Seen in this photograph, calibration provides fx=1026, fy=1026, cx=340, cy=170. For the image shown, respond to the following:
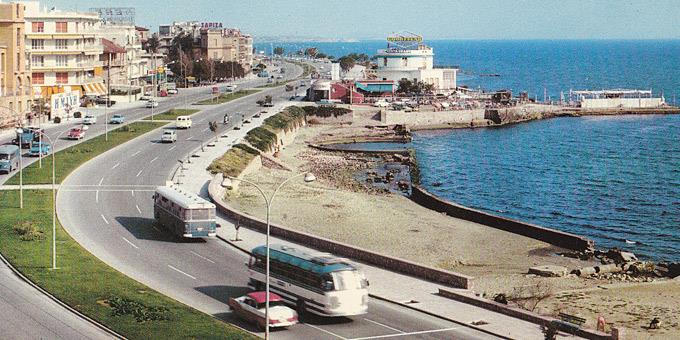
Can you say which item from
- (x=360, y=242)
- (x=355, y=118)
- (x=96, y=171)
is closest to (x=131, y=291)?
(x=360, y=242)

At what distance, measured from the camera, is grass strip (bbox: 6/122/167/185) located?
76312 mm

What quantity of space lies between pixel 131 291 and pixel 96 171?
1499 inches

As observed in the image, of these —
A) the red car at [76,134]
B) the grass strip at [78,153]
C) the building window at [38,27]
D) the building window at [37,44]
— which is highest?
the building window at [38,27]

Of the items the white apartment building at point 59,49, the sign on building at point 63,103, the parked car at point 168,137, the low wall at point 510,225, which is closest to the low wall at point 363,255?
the low wall at point 510,225

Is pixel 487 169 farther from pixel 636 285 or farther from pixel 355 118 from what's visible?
pixel 636 285

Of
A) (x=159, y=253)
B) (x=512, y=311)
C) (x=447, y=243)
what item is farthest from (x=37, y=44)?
(x=512, y=311)

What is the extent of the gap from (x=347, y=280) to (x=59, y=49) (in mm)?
108573

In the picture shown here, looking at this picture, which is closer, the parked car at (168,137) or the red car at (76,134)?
the parked car at (168,137)

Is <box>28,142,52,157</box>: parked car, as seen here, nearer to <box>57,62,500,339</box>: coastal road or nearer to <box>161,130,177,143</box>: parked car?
<box>57,62,500,339</box>: coastal road

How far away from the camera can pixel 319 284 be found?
40250 millimetres

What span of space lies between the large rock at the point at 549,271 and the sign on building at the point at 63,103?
7704 centimetres

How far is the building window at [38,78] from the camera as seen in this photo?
13576 cm

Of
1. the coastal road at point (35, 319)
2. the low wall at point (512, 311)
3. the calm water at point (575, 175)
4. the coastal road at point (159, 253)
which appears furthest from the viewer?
the calm water at point (575, 175)

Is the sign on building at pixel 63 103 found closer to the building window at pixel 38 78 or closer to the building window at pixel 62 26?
the building window at pixel 38 78
